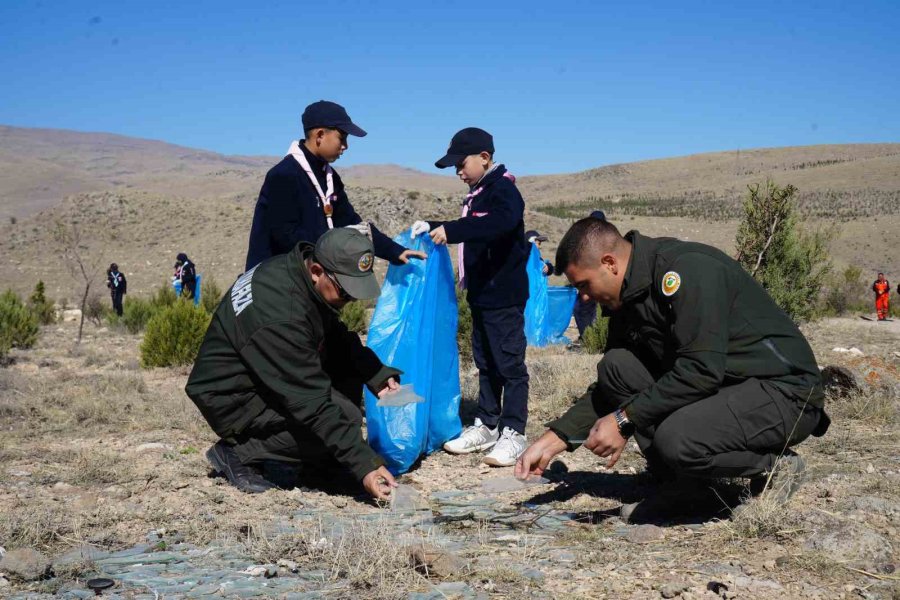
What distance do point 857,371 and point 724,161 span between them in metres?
88.4

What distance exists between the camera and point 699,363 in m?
2.96

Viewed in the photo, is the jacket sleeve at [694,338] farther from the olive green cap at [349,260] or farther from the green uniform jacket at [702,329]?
the olive green cap at [349,260]

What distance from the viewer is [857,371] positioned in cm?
557

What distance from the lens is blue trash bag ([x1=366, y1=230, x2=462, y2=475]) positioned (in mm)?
4332

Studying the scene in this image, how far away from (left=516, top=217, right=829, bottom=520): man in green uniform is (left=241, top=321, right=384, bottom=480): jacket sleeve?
70cm

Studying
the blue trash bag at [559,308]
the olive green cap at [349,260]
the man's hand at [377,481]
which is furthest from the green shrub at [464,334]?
the olive green cap at [349,260]

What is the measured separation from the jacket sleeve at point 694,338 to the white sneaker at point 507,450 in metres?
1.54

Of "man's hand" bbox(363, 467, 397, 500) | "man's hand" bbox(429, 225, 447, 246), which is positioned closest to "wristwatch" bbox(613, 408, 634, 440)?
"man's hand" bbox(363, 467, 397, 500)

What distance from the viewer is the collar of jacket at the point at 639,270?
3070mm

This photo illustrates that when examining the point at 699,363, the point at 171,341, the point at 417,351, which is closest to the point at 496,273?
the point at 417,351

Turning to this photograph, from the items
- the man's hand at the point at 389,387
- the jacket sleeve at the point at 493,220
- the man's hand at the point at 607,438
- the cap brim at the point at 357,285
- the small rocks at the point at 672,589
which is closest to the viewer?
the small rocks at the point at 672,589

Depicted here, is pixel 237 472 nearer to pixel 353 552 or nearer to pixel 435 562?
pixel 353 552

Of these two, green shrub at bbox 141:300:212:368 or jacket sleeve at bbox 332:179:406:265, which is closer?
jacket sleeve at bbox 332:179:406:265

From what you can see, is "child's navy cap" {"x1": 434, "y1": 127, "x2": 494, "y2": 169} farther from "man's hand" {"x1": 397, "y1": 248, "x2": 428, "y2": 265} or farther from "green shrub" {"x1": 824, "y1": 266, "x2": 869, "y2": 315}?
"green shrub" {"x1": 824, "y1": 266, "x2": 869, "y2": 315}
